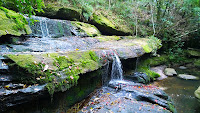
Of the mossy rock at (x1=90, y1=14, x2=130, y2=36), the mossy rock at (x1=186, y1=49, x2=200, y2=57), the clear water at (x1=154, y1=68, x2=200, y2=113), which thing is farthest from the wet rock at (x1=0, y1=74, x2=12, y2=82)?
the mossy rock at (x1=186, y1=49, x2=200, y2=57)

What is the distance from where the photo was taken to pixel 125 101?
4254 millimetres

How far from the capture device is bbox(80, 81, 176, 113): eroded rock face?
3816 millimetres

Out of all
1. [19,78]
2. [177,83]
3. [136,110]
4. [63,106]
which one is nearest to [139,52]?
[177,83]

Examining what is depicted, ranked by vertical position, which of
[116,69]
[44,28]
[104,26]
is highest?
[104,26]

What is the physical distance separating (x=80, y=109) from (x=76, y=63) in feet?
4.60

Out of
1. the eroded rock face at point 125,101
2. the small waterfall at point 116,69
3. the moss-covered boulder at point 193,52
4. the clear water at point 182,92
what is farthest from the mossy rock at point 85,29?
the moss-covered boulder at point 193,52

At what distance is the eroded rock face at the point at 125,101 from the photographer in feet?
12.5

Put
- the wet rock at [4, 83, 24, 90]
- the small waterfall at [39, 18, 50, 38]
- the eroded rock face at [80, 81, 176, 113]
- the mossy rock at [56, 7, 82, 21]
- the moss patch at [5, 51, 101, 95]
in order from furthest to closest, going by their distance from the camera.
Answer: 1. the mossy rock at [56, 7, 82, 21]
2. the small waterfall at [39, 18, 50, 38]
3. the eroded rock face at [80, 81, 176, 113]
4. the moss patch at [5, 51, 101, 95]
5. the wet rock at [4, 83, 24, 90]

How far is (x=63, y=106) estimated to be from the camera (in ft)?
11.9

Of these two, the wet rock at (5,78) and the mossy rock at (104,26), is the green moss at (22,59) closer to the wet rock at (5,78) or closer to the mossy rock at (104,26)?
the wet rock at (5,78)

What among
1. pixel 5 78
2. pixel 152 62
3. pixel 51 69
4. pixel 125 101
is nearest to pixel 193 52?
pixel 152 62

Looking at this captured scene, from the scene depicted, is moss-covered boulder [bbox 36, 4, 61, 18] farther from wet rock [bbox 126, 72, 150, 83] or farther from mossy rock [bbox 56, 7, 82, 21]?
wet rock [bbox 126, 72, 150, 83]

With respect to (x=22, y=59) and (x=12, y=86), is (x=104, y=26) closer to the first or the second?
(x=22, y=59)

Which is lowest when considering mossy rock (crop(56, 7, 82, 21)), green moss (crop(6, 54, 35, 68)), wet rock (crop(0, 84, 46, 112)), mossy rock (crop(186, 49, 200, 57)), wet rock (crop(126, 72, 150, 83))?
wet rock (crop(126, 72, 150, 83))
